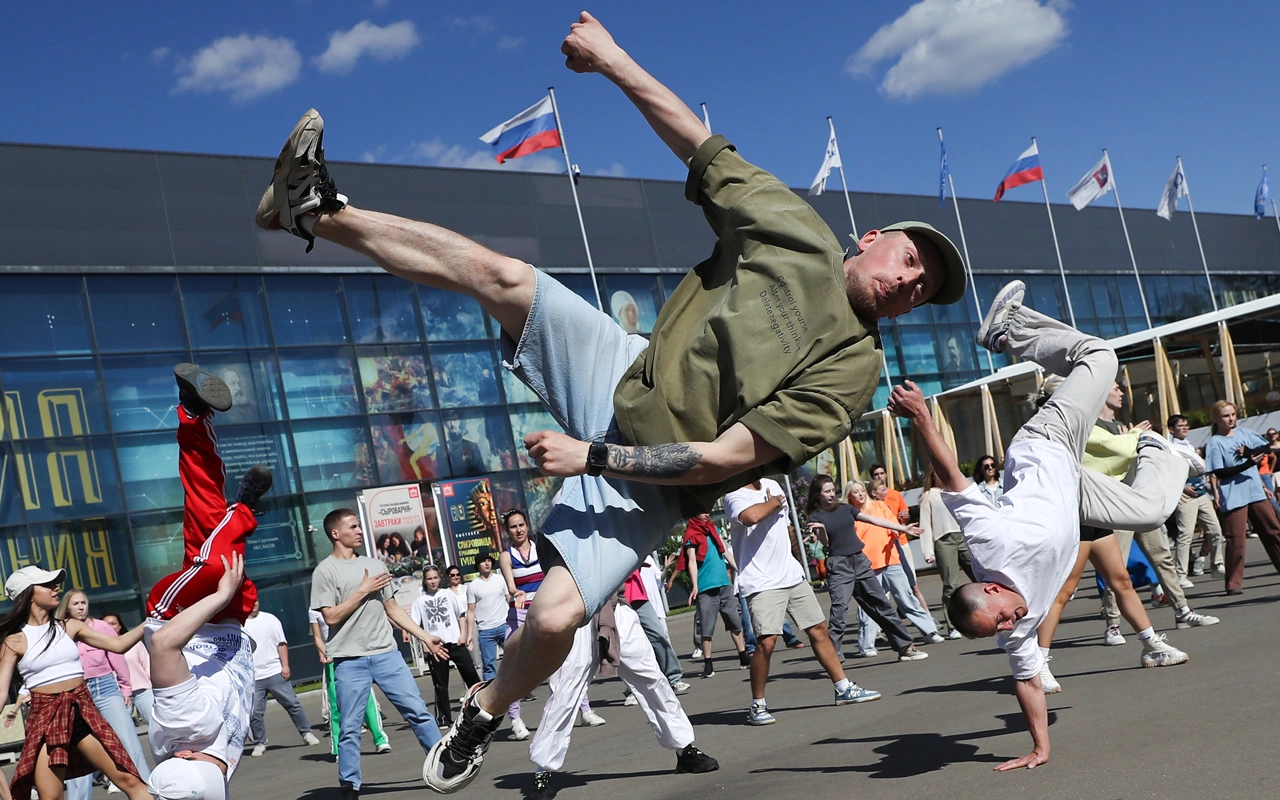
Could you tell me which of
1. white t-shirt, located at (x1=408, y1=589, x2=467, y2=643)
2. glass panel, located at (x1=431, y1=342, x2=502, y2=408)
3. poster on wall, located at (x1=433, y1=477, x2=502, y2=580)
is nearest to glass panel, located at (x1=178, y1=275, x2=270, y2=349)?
glass panel, located at (x1=431, y1=342, x2=502, y2=408)

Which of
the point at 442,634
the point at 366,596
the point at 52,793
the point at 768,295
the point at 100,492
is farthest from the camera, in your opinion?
the point at 100,492

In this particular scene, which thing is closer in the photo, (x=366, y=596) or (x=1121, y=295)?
(x=366, y=596)

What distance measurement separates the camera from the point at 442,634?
517 inches

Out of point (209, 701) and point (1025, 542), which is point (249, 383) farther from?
point (1025, 542)

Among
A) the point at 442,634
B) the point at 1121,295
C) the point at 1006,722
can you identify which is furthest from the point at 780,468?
the point at 1121,295

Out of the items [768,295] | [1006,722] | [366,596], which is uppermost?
[768,295]

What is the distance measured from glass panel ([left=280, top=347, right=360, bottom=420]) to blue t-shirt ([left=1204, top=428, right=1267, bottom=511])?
2071cm

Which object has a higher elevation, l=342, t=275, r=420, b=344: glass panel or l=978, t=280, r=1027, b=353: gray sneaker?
l=342, t=275, r=420, b=344: glass panel

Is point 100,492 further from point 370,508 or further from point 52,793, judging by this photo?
point 52,793

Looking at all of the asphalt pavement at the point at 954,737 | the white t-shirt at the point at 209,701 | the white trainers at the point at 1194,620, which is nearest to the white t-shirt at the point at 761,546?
the asphalt pavement at the point at 954,737

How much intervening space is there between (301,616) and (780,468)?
2409 cm

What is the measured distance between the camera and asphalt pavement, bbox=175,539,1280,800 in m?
5.22

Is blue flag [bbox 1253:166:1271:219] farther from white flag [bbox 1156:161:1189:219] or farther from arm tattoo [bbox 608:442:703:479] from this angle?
arm tattoo [bbox 608:442:703:479]

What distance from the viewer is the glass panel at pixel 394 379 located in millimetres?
28125
